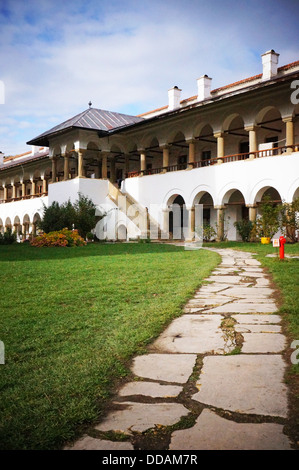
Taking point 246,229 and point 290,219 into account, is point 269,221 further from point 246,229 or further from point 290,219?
point 246,229

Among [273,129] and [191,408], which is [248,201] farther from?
[191,408]

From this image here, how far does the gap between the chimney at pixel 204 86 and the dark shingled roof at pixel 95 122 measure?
4.69 metres

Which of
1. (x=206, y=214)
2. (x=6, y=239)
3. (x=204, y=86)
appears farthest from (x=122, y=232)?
(x=204, y=86)

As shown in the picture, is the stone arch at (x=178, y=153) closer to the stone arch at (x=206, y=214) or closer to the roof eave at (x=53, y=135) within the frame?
the stone arch at (x=206, y=214)

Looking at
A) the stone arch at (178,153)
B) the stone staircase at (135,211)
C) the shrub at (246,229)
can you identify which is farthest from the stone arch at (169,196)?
the shrub at (246,229)

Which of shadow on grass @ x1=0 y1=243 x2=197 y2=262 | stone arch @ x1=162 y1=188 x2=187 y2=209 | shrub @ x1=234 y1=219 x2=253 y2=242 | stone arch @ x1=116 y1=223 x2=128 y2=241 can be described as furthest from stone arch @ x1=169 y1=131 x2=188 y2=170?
shadow on grass @ x1=0 y1=243 x2=197 y2=262

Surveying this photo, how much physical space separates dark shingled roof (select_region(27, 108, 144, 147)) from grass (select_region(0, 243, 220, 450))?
1910 cm

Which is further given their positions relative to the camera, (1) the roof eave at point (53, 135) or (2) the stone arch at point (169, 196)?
(1) the roof eave at point (53, 135)

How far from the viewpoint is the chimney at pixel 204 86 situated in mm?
24297

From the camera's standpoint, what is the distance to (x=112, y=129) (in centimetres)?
2559

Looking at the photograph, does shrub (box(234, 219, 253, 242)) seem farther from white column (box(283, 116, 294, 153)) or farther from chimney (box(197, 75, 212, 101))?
chimney (box(197, 75, 212, 101))

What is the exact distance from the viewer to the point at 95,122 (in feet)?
87.9

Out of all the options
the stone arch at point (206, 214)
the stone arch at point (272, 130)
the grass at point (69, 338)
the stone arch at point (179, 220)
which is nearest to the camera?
the grass at point (69, 338)
